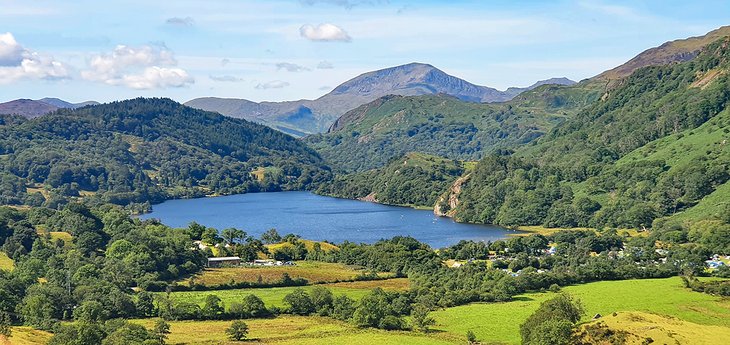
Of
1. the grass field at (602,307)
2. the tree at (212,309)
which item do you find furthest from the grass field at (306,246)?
the grass field at (602,307)

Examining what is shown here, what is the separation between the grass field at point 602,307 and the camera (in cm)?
6794

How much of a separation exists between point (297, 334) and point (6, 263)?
156 feet

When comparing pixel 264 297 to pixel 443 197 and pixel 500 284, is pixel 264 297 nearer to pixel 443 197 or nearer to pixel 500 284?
pixel 500 284

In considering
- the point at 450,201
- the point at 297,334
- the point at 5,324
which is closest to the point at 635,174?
the point at 450,201

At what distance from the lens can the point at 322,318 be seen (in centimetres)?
7369

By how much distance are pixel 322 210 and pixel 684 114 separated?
85.0 m

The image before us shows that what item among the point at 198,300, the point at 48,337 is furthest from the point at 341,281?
the point at 48,337

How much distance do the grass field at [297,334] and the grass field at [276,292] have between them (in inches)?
276

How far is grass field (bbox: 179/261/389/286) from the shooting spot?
92.0 meters

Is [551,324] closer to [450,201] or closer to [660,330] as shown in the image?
[660,330]

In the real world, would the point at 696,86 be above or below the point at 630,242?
above

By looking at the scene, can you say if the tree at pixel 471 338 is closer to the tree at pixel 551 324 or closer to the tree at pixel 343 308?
the tree at pixel 551 324

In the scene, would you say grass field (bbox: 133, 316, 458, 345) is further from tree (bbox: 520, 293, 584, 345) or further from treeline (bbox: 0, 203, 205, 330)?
treeline (bbox: 0, 203, 205, 330)

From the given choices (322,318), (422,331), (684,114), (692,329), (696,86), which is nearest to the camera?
(692,329)
